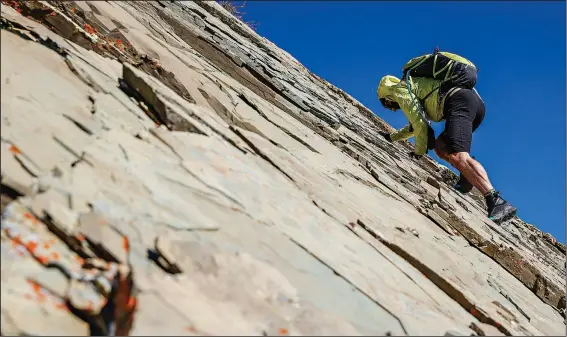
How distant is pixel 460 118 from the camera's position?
9.96m

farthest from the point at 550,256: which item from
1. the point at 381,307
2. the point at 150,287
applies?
the point at 150,287

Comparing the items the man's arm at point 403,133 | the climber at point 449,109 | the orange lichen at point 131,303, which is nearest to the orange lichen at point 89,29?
the orange lichen at point 131,303

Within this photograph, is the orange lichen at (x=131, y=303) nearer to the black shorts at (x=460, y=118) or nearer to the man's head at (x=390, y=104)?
the black shorts at (x=460, y=118)

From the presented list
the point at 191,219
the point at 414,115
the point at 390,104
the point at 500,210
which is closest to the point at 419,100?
the point at 414,115

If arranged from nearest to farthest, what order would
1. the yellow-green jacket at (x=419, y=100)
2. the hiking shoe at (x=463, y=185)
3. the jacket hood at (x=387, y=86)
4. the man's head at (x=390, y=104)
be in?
1. the yellow-green jacket at (x=419, y=100)
2. the hiking shoe at (x=463, y=185)
3. the jacket hood at (x=387, y=86)
4. the man's head at (x=390, y=104)

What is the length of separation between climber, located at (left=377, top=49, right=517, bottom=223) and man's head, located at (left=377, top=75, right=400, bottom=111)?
44 millimetres

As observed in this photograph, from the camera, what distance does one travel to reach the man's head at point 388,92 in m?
11.8

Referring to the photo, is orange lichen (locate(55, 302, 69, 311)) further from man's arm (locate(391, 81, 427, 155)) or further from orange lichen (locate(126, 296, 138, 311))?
man's arm (locate(391, 81, 427, 155))

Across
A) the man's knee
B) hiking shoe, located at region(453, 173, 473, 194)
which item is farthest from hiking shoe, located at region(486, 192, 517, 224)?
hiking shoe, located at region(453, 173, 473, 194)

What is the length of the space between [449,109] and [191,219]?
6.82m

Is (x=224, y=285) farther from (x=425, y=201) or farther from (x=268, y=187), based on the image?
(x=425, y=201)

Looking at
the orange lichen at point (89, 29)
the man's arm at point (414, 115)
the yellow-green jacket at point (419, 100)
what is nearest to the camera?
the orange lichen at point (89, 29)

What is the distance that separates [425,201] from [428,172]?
12.5 ft

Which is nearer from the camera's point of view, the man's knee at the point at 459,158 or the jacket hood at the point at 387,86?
the man's knee at the point at 459,158
